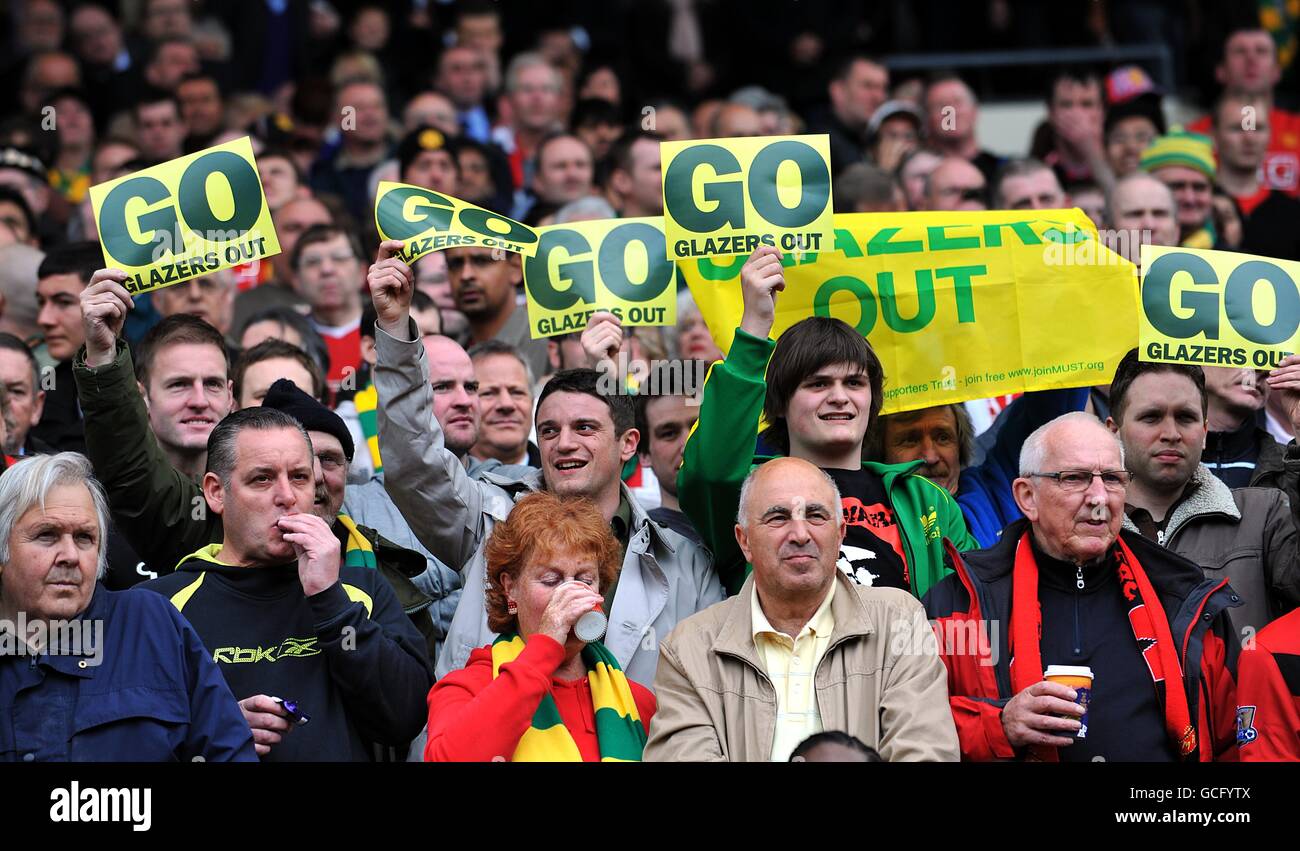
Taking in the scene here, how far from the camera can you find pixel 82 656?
5.81 meters

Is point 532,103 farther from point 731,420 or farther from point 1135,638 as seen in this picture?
point 1135,638

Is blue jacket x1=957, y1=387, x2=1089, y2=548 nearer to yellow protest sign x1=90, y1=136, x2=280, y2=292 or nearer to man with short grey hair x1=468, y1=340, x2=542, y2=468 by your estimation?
man with short grey hair x1=468, y1=340, x2=542, y2=468

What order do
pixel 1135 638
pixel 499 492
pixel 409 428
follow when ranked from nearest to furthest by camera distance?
pixel 1135 638, pixel 409 428, pixel 499 492

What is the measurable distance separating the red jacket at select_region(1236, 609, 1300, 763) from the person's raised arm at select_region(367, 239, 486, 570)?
2.71m

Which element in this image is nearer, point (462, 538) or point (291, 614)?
point (291, 614)

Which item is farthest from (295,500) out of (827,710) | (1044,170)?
(1044,170)

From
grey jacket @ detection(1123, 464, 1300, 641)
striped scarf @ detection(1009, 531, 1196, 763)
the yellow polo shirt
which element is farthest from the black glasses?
the yellow polo shirt

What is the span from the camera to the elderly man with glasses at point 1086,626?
→ 241 inches

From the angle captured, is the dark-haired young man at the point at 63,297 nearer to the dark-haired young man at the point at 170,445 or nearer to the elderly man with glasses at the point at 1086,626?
the dark-haired young man at the point at 170,445

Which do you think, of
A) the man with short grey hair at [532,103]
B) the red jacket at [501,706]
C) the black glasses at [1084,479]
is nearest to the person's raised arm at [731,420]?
the red jacket at [501,706]

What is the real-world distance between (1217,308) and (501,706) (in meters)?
3.27

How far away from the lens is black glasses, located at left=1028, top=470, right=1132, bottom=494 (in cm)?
641

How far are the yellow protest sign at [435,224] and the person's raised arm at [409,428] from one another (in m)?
0.32

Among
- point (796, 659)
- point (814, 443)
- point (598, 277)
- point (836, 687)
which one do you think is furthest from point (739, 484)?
point (598, 277)
